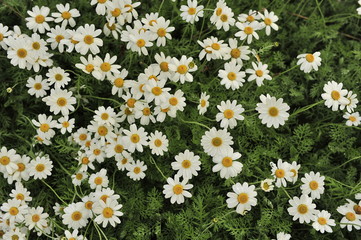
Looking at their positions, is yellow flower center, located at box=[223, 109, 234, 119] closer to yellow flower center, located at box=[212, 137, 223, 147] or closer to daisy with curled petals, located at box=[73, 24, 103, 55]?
yellow flower center, located at box=[212, 137, 223, 147]

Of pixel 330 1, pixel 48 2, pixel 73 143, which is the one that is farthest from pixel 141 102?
pixel 330 1

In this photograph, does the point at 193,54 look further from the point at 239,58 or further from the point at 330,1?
the point at 330,1

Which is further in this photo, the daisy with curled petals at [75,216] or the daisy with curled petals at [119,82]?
the daisy with curled petals at [119,82]

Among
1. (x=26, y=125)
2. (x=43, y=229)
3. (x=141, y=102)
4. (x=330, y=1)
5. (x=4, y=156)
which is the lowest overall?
(x=43, y=229)

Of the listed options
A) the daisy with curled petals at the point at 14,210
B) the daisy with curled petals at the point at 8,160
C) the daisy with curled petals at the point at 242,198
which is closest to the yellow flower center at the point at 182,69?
the daisy with curled petals at the point at 242,198

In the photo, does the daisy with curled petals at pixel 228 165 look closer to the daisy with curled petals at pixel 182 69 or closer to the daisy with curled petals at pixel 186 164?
the daisy with curled petals at pixel 186 164

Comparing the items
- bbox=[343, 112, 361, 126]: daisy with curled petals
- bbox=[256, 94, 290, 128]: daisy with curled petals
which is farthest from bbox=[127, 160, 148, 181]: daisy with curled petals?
bbox=[343, 112, 361, 126]: daisy with curled petals
